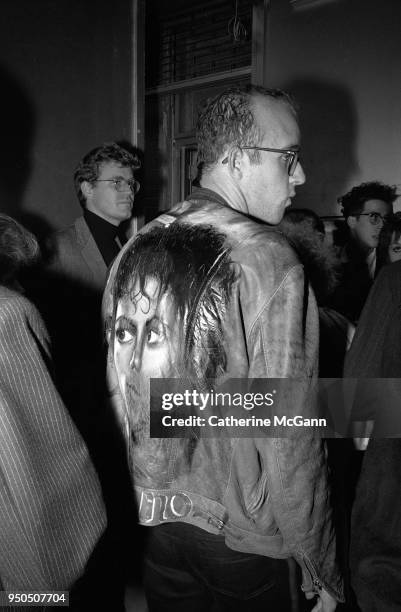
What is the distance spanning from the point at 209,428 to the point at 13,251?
0.48 meters

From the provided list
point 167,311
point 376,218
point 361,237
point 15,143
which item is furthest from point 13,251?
point 376,218

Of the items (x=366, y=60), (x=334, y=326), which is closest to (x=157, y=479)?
(x=334, y=326)

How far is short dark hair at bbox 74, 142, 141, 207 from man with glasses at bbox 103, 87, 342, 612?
1.38 meters

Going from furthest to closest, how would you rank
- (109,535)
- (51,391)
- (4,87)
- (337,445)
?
(4,87) < (109,535) < (337,445) < (51,391)

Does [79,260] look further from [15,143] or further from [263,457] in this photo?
[263,457]

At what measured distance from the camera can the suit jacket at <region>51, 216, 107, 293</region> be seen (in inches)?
89.0

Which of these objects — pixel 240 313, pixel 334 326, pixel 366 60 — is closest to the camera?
pixel 240 313

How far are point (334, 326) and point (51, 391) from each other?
36.1 inches

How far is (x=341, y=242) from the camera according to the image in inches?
123

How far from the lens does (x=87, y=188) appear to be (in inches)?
96.3

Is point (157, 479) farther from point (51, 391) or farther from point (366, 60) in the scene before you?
point (366, 60)

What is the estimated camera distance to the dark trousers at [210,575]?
103 centimetres

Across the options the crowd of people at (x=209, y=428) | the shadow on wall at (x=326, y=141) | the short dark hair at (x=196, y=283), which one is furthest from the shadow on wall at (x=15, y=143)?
the shadow on wall at (x=326, y=141)

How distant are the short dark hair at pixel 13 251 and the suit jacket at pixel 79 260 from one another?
1212 mm
